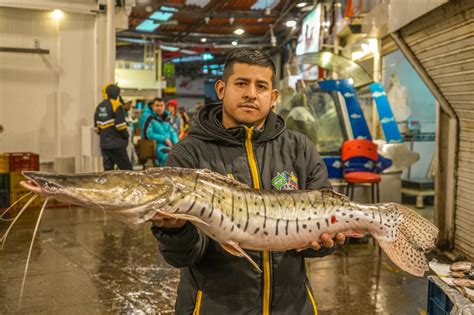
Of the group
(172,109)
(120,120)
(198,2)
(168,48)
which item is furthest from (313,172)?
(168,48)

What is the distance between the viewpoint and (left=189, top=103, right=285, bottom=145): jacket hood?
7.08ft

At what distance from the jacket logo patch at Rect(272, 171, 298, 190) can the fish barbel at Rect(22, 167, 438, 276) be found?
0.29 feet

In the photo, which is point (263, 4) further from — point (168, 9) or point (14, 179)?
point (14, 179)

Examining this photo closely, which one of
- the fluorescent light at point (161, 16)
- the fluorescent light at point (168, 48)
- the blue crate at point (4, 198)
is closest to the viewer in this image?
the blue crate at point (4, 198)

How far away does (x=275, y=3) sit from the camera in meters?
16.2

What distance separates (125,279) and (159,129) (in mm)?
4979

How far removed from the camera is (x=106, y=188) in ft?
5.79

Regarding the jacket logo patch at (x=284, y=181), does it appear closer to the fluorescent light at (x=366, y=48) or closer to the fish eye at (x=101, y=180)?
the fish eye at (x=101, y=180)

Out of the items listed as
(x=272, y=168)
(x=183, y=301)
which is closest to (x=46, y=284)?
(x=183, y=301)

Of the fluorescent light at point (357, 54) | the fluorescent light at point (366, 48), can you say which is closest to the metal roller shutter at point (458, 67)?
the fluorescent light at point (366, 48)

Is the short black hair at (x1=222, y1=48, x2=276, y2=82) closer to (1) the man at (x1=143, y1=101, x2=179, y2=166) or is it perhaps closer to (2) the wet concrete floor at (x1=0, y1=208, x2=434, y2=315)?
(2) the wet concrete floor at (x1=0, y1=208, x2=434, y2=315)

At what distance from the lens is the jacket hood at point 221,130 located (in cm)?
216

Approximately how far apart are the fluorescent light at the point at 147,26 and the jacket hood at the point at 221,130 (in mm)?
16199

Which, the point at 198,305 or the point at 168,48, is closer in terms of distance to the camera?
the point at 198,305
